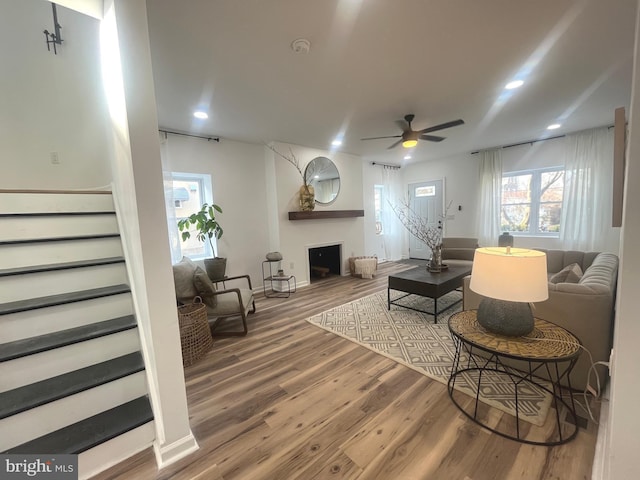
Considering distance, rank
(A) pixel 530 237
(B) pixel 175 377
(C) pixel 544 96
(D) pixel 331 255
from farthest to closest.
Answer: (D) pixel 331 255 → (A) pixel 530 237 → (C) pixel 544 96 → (B) pixel 175 377

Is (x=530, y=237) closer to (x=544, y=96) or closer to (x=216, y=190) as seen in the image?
(x=544, y=96)

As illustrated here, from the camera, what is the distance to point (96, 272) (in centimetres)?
191

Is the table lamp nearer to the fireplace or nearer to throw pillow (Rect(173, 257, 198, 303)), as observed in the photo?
throw pillow (Rect(173, 257, 198, 303))

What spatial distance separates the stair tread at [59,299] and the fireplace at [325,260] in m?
3.79

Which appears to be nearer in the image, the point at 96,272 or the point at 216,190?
the point at 96,272

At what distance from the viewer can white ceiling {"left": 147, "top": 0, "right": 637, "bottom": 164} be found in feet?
5.54

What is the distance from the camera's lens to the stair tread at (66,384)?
4.22 ft

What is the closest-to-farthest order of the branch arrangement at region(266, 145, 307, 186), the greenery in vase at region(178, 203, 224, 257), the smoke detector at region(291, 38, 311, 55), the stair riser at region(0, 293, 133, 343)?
1. the stair riser at region(0, 293, 133, 343)
2. the smoke detector at region(291, 38, 311, 55)
3. the greenery in vase at region(178, 203, 224, 257)
4. the branch arrangement at region(266, 145, 307, 186)

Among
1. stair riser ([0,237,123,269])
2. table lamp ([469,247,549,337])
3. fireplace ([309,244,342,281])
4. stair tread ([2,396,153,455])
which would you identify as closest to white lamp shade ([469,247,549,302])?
table lamp ([469,247,549,337])

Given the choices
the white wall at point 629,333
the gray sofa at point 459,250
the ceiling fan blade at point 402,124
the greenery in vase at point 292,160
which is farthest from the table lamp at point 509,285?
the greenery in vase at point 292,160

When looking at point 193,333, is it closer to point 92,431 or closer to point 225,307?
point 225,307

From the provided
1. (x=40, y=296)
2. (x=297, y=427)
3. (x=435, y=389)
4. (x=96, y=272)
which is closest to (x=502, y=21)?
(x=435, y=389)

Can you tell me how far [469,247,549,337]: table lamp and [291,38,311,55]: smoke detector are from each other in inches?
76.0

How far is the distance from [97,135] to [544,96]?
17.7 feet
